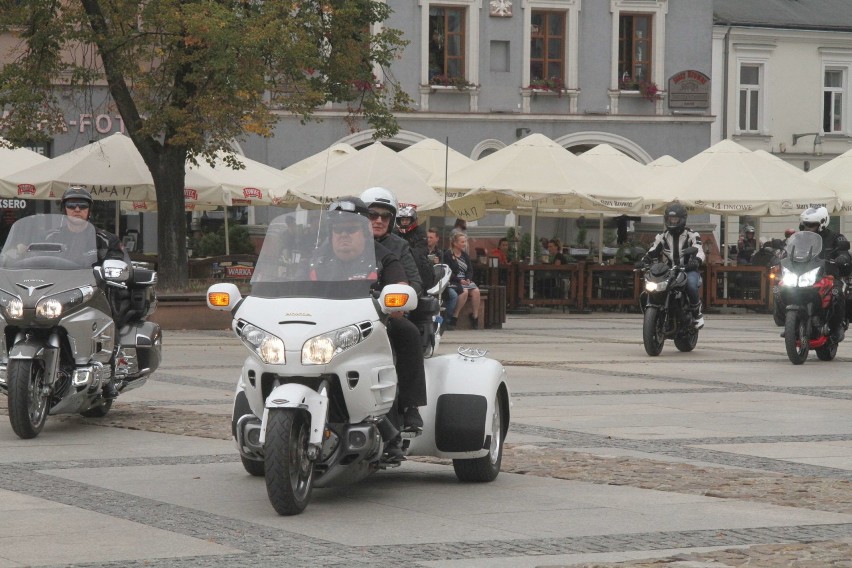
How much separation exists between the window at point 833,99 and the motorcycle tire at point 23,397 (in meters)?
43.1

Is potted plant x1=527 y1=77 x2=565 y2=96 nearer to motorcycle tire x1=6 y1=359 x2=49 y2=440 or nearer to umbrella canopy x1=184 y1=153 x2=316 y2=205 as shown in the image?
umbrella canopy x1=184 y1=153 x2=316 y2=205

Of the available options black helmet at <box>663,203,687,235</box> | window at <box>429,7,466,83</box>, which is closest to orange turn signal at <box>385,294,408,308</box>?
A: black helmet at <box>663,203,687,235</box>

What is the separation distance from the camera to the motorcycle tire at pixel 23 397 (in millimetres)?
10414

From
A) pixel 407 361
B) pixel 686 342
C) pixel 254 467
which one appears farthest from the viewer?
pixel 686 342

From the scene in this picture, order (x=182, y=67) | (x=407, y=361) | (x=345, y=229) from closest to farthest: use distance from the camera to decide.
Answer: (x=345, y=229), (x=407, y=361), (x=182, y=67)

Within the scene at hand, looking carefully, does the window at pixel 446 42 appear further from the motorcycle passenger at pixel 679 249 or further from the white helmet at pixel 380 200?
the white helmet at pixel 380 200

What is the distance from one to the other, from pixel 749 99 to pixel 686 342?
30.8m

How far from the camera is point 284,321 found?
791cm

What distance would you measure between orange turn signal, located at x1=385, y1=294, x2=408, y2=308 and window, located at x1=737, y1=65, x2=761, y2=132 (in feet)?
139

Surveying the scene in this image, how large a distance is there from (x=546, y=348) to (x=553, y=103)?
76.1ft

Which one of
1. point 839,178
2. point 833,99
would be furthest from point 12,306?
point 833,99

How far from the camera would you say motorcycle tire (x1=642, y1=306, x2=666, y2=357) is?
19188 mm

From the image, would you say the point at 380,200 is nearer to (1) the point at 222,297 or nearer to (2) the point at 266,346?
(1) the point at 222,297

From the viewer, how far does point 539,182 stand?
28438mm
